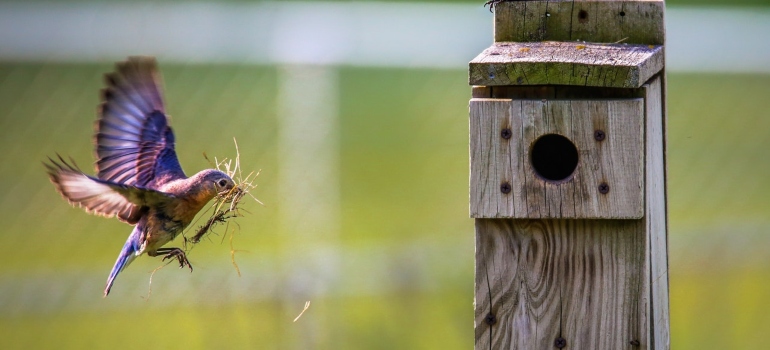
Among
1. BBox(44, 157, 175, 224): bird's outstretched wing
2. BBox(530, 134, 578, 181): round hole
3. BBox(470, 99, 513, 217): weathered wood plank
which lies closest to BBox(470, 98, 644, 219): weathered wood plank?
BBox(470, 99, 513, 217): weathered wood plank

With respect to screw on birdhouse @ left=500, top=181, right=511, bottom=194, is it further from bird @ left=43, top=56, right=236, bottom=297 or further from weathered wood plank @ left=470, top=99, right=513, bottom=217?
bird @ left=43, top=56, right=236, bottom=297

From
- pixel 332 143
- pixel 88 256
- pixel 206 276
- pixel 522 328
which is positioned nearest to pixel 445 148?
pixel 332 143

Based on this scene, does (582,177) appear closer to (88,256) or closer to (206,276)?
(206,276)

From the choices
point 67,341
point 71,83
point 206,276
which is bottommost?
point 67,341

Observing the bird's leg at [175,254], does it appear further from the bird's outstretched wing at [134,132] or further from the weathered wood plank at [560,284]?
the weathered wood plank at [560,284]

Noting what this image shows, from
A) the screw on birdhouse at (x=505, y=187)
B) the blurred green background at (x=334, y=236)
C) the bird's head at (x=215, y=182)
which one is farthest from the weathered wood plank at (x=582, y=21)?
the blurred green background at (x=334, y=236)

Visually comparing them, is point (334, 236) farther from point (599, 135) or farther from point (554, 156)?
point (599, 135)
